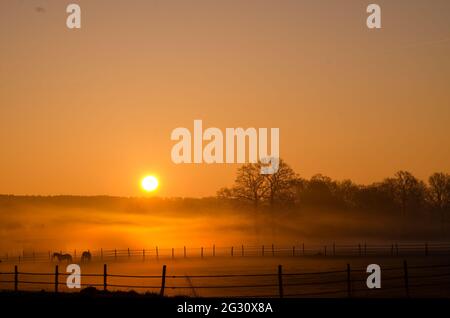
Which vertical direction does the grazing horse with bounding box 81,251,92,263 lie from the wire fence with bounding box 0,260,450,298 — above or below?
below

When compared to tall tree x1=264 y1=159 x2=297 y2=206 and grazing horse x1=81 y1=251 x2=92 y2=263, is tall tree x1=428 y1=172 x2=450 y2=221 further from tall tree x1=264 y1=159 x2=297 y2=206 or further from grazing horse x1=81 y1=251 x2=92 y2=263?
grazing horse x1=81 y1=251 x2=92 y2=263

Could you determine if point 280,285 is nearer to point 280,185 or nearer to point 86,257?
point 86,257

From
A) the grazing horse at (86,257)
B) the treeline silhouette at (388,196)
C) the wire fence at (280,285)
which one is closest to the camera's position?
the wire fence at (280,285)

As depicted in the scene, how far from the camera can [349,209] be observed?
92375 millimetres

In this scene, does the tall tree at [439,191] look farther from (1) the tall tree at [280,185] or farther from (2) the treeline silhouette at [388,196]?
(1) the tall tree at [280,185]

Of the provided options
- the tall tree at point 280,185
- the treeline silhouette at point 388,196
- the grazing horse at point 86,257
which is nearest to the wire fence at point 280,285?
the grazing horse at point 86,257

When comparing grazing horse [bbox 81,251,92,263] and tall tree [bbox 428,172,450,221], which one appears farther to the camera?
tall tree [bbox 428,172,450,221]

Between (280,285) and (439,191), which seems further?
(439,191)

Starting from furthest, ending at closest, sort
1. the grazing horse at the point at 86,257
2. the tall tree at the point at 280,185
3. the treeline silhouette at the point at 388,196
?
the treeline silhouette at the point at 388,196, the tall tree at the point at 280,185, the grazing horse at the point at 86,257

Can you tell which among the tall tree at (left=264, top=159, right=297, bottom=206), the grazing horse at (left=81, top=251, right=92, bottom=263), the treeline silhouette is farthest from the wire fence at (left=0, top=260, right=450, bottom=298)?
the treeline silhouette

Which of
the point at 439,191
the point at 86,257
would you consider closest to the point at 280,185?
the point at 86,257
